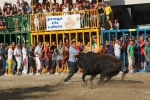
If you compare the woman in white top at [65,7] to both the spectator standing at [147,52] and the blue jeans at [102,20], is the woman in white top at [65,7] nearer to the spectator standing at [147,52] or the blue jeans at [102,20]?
the blue jeans at [102,20]

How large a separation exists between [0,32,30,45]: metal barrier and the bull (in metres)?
9.44

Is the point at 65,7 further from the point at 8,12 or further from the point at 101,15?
the point at 8,12

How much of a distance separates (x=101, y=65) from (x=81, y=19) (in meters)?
8.28

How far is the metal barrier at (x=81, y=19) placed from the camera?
76.7ft

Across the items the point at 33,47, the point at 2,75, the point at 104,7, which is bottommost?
the point at 2,75

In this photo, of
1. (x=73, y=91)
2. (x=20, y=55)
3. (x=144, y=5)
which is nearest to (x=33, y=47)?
(x=20, y=55)

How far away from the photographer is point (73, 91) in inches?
563

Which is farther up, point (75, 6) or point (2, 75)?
point (75, 6)

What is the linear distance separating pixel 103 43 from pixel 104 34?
69 centimetres

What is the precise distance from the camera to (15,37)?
2619cm

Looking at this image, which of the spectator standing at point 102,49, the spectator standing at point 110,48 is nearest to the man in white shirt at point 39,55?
the spectator standing at point 102,49

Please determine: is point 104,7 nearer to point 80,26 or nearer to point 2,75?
point 80,26

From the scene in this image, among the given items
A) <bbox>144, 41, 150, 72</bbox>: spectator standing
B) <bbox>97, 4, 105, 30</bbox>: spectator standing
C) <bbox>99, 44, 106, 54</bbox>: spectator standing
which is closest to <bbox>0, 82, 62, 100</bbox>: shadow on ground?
<bbox>99, 44, 106, 54</bbox>: spectator standing

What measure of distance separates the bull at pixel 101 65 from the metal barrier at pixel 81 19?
7367 mm
